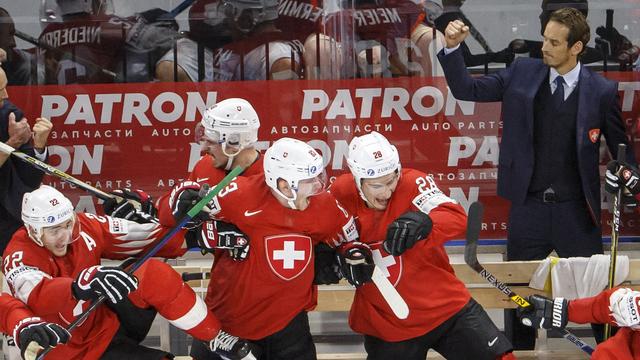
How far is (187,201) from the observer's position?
375 cm

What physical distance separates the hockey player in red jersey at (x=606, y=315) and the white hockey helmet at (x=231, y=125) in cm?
109

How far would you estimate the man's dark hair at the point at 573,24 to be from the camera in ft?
14.8

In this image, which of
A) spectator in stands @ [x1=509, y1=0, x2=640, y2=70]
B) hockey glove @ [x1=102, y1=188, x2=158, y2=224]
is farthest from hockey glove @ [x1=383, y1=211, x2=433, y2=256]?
spectator in stands @ [x1=509, y1=0, x2=640, y2=70]

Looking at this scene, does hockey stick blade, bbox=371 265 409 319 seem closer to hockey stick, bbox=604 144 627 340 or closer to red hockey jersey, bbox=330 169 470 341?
red hockey jersey, bbox=330 169 470 341

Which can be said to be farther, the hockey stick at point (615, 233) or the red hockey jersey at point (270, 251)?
the hockey stick at point (615, 233)

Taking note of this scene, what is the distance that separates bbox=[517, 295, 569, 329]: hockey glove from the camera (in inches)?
150

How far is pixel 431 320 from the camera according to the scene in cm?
384

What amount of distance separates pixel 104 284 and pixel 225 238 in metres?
0.40

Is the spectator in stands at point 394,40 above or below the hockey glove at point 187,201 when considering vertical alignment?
above

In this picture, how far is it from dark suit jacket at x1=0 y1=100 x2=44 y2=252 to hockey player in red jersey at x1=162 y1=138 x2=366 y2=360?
107 centimetres

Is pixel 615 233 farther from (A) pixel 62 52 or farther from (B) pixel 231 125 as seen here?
(A) pixel 62 52

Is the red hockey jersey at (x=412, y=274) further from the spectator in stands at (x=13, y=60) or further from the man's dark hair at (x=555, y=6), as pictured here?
the spectator in stands at (x=13, y=60)

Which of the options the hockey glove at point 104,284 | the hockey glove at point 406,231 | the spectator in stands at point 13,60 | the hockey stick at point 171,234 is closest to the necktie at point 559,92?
the hockey glove at point 406,231

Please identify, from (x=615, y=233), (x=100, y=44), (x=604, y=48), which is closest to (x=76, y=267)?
(x=100, y=44)
